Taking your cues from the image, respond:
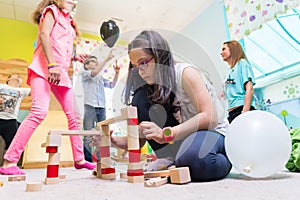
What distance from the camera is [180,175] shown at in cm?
58

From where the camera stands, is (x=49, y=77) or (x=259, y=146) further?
(x=49, y=77)

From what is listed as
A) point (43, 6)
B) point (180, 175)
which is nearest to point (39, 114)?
point (43, 6)

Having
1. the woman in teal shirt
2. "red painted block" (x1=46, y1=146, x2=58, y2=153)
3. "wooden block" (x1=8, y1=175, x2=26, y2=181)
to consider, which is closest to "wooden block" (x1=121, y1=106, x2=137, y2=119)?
"red painted block" (x1=46, y1=146, x2=58, y2=153)

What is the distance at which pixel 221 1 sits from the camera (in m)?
2.14

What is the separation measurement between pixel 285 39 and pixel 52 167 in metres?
1.69

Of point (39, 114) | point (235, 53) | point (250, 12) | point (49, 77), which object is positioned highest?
point (250, 12)

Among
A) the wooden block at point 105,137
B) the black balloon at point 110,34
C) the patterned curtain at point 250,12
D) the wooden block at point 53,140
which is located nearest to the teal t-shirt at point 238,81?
the patterned curtain at point 250,12

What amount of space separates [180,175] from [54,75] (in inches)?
24.5

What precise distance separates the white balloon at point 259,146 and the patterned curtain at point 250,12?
45.7 inches

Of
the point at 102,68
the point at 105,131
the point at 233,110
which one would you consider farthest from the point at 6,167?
the point at 233,110

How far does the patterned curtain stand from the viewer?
61.3 inches

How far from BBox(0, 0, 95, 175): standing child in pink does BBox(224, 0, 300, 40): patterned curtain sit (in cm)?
122

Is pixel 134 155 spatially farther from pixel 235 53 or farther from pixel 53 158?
pixel 235 53

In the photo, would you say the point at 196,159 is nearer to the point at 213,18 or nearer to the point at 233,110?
the point at 233,110
